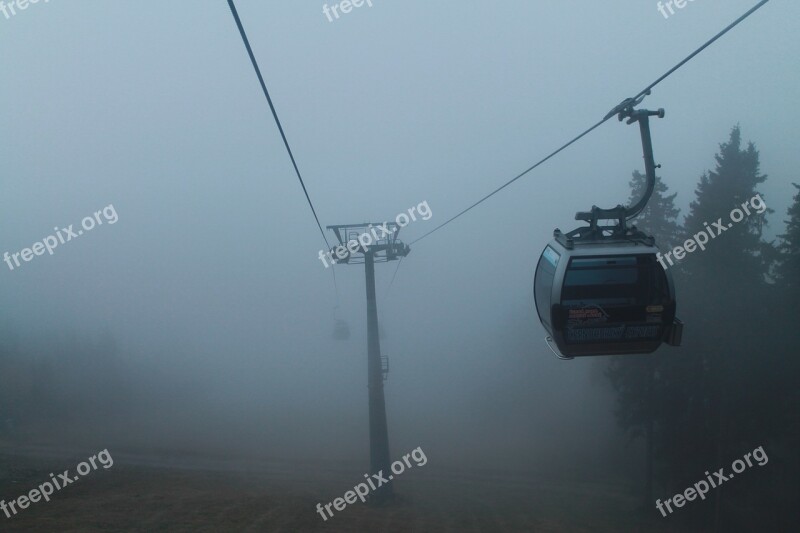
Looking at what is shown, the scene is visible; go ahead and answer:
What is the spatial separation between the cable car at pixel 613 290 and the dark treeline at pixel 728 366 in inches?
790

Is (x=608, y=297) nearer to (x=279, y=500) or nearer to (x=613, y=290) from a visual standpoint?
(x=613, y=290)

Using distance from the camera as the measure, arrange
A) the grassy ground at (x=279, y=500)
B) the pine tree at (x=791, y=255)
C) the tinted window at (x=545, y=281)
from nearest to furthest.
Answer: the tinted window at (x=545, y=281), the grassy ground at (x=279, y=500), the pine tree at (x=791, y=255)

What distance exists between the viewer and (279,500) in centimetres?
1922

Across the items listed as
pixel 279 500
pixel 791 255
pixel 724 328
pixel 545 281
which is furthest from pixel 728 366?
pixel 545 281

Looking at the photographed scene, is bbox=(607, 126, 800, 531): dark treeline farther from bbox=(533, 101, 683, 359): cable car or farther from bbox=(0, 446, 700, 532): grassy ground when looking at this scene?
bbox=(533, 101, 683, 359): cable car

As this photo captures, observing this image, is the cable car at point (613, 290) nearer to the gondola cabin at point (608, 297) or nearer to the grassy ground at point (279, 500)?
the gondola cabin at point (608, 297)

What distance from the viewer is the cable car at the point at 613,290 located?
23.0 ft

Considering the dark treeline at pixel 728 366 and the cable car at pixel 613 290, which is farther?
the dark treeline at pixel 728 366

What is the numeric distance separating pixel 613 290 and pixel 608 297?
10 cm

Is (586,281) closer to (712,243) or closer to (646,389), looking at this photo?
(712,243)

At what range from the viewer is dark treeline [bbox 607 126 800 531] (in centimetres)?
2419

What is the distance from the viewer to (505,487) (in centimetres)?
2955

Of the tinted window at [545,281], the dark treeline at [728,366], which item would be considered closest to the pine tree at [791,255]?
the dark treeline at [728,366]

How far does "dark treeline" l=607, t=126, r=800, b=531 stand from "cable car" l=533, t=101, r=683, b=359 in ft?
65.8
